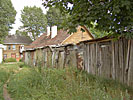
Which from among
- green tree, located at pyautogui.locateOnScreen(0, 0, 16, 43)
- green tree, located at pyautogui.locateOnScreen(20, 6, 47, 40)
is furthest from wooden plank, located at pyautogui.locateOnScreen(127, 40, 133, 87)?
green tree, located at pyautogui.locateOnScreen(20, 6, 47, 40)

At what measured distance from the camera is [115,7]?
12.0 ft

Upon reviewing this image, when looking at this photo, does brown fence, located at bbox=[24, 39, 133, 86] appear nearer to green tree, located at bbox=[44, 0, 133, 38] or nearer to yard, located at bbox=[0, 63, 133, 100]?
yard, located at bbox=[0, 63, 133, 100]

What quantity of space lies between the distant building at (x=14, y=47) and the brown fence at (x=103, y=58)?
32.9 meters

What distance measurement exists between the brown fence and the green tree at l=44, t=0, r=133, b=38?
2.00 metres

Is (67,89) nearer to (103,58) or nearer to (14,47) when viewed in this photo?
(103,58)

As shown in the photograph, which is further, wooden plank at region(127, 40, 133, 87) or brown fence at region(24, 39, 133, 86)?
brown fence at region(24, 39, 133, 86)

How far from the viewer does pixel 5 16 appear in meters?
26.9

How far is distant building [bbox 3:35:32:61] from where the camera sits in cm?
3922

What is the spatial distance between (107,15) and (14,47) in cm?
4002

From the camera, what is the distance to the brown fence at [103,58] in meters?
5.96

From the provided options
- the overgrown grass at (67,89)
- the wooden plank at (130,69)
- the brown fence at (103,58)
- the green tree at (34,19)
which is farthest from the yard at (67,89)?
the green tree at (34,19)

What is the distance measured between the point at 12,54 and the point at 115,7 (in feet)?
133

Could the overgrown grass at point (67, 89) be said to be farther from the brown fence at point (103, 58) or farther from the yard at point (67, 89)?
the brown fence at point (103, 58)

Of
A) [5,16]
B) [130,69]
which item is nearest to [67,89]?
[130,69]
